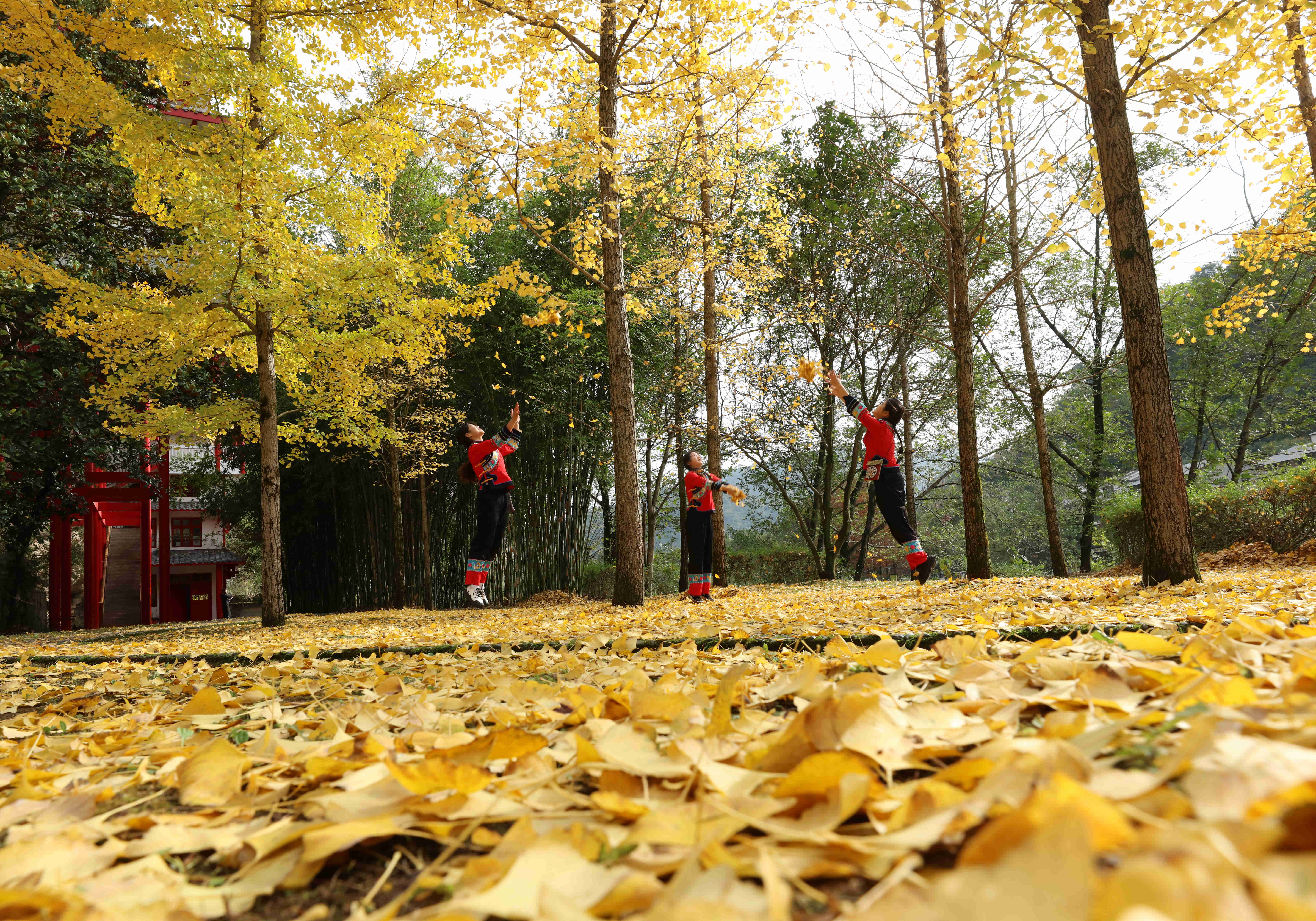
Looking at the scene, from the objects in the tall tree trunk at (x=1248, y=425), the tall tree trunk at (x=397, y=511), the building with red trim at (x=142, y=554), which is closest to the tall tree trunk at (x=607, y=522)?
the tall tree trunk at (x=397, y=511)

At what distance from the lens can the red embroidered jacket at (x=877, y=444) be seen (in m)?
5.96

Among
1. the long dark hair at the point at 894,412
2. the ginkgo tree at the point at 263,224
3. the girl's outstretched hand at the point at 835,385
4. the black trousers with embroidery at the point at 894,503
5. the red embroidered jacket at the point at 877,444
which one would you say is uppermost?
the ginkgo tree at the point at 263,224

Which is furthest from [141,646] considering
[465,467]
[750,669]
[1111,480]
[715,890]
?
[1111,480]

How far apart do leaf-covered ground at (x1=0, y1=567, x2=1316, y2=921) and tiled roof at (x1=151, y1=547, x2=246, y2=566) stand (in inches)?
782

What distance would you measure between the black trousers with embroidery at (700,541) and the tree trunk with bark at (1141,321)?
13.3 feet

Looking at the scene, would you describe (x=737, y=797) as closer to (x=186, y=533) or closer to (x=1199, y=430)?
(x=1199, y=430)

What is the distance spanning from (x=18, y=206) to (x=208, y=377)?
315 centimetres

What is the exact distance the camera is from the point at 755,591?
353 inches

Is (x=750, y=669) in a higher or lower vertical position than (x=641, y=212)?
lower

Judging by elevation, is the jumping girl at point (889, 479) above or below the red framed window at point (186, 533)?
below

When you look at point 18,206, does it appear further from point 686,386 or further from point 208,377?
point 686,386

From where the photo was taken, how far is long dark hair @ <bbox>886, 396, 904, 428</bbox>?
6.12 metres

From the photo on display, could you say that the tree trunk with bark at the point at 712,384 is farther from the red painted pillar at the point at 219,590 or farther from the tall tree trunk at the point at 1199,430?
the red painted pillar at the point at 219,590

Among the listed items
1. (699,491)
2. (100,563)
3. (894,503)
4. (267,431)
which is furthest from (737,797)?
(100,563)
